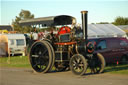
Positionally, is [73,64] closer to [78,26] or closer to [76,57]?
[76,57]

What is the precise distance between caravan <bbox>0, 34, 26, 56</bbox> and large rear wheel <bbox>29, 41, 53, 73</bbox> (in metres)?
15.0

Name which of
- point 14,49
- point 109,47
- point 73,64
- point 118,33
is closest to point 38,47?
point 73,64

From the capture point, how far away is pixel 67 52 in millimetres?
11531

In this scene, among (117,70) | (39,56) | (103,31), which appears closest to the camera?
(39,56)

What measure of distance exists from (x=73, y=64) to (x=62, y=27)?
194cm

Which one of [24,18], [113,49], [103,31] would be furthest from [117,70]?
[24,18]

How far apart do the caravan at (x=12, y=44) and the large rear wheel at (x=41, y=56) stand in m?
15.0

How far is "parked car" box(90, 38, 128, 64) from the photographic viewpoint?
14477mm

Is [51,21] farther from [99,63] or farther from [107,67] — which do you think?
[107,67]

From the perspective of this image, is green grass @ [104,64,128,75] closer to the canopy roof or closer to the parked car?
the parked car

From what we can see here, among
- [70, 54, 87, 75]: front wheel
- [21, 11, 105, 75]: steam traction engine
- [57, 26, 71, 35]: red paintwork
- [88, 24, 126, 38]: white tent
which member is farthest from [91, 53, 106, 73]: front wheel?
[88, 24, 126, 38]: white tent

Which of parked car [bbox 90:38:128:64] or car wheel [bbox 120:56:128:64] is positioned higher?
parked car [bbox 90:38:128:64]

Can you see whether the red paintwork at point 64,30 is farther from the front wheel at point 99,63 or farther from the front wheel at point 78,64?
the front wheel at point 99,63

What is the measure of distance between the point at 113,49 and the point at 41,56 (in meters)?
4.88
